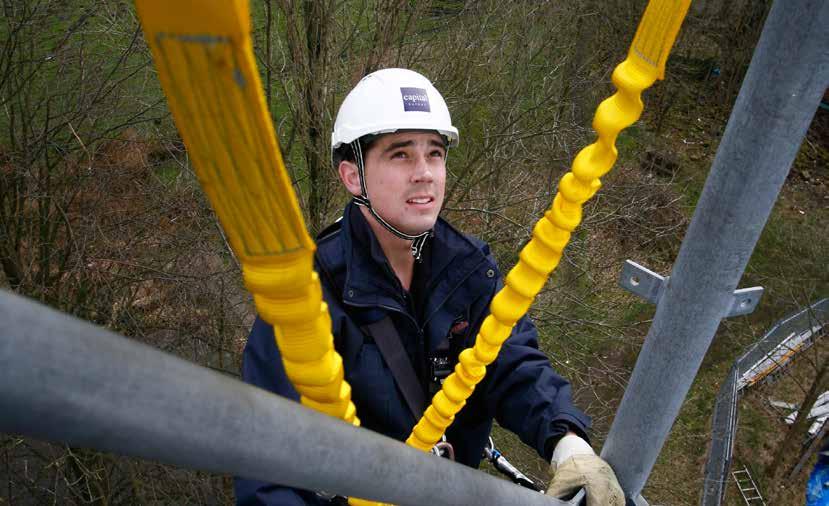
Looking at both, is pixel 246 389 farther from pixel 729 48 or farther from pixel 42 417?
pixel 729 48

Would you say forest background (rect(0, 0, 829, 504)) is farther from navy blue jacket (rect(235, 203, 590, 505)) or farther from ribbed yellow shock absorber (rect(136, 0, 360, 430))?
ribbed yellow shock absorber (rect(136, 0, 360, 430))

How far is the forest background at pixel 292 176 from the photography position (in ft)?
18.4

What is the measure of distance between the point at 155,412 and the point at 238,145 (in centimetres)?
32

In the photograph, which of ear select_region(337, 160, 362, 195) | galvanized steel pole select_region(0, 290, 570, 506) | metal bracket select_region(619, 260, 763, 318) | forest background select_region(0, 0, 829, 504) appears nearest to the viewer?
galvanized steel pole select_region(0, 290, 570, 506)

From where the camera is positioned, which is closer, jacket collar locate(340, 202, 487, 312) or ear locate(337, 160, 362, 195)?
jacket collar locate(340, 202, 487, 312)

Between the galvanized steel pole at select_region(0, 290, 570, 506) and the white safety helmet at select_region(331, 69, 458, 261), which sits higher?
the white safety helmet at select_region(331, 69, 458, 261)

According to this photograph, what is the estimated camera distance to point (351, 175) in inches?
91.7

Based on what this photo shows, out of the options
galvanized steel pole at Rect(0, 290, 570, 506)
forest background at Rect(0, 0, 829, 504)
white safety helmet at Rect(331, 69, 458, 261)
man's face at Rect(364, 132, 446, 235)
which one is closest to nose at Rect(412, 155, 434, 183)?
man's face at Rect(364, 132, 446, 235)

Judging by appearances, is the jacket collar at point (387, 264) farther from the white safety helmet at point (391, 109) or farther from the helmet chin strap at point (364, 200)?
the white safety helmet at point (391, 109)

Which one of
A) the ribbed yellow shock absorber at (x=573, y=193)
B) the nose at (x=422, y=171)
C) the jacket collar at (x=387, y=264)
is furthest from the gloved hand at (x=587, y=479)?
the nose at (x=422, y=171)

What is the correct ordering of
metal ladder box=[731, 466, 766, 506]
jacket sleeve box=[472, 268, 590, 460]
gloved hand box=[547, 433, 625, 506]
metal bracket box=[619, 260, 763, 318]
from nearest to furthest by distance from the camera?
metal bracket box=[619, 260, 763, 318] → gloved hand box=[547, 433, 625, 506] → jacket sleeve box=[472, 268, 590, 460] → metal ladder box=[731, 466, 766, 506]

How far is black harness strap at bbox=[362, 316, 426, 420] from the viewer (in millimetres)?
2070

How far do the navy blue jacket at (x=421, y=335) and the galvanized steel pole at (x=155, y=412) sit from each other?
4.13 ft

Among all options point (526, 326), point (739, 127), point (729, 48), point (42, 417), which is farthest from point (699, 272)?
point (729, 48)
